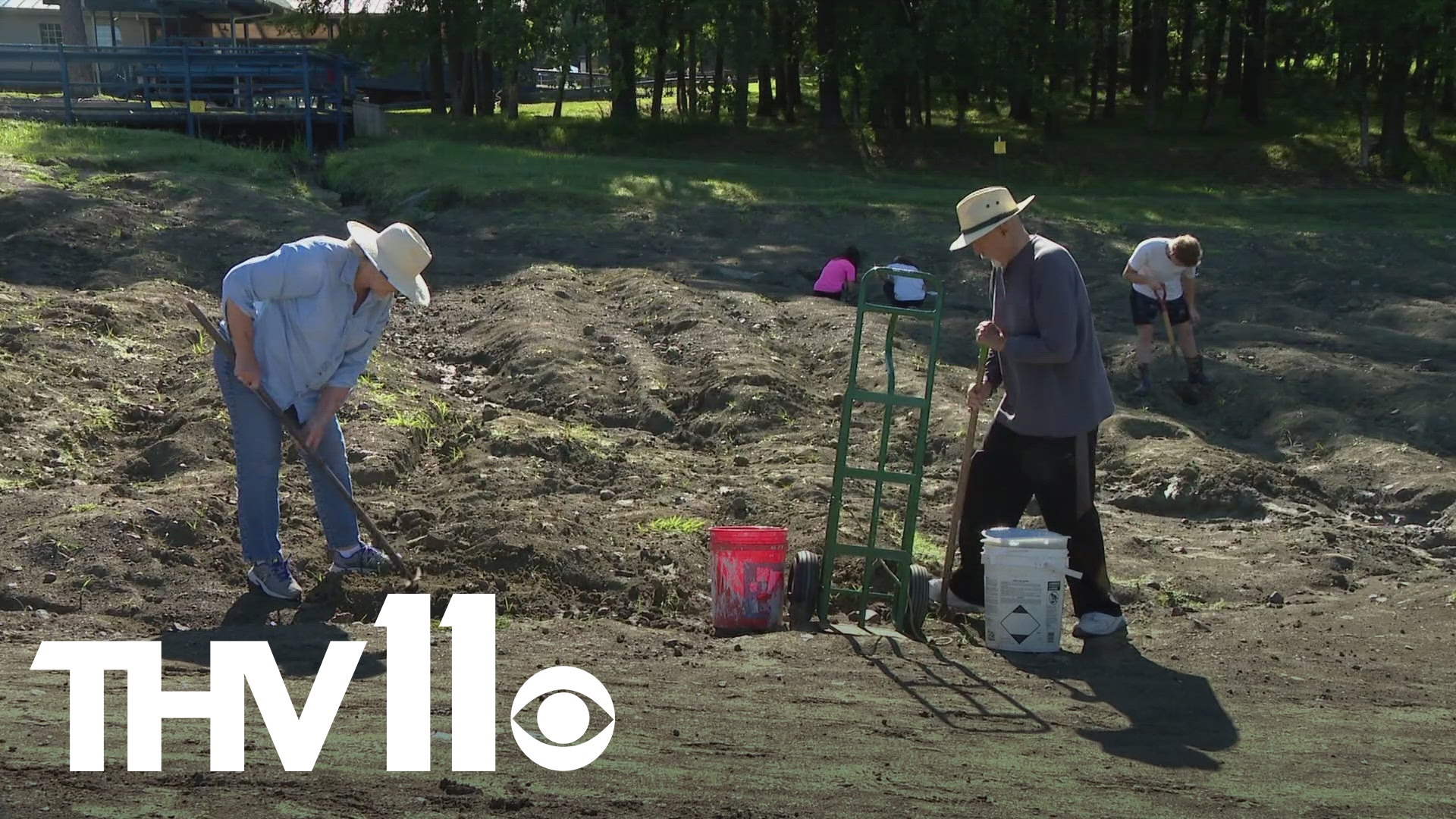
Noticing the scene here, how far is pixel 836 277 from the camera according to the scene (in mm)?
17422

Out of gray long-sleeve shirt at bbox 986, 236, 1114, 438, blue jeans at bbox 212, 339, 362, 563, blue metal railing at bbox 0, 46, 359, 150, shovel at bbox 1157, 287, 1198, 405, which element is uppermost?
blue metal railing at bbox 0, 46, 359, 150

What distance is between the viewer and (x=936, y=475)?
10.9m

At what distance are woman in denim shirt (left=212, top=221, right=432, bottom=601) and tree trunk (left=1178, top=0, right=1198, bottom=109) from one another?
3969 cm

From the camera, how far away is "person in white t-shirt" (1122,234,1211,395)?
13375 millimetres

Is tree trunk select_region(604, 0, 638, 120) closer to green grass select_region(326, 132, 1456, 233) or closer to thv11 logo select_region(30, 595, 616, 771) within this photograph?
green grass select_region(326, 132, 1456, 233)

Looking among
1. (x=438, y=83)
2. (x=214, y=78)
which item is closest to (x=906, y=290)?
(x=214, y=78)

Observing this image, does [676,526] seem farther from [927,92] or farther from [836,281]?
[927,92]

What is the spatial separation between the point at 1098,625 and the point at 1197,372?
736 centimetres

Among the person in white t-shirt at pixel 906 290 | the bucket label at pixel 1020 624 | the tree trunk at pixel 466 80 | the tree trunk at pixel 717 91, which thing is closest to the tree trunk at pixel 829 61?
the tree trunk at pixel 717 91

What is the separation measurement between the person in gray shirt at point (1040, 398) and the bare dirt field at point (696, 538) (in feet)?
1.68

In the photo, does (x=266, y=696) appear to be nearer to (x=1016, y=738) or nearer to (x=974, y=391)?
(x=1016, y=738)

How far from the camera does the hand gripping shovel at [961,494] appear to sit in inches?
287

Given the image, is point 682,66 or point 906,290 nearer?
point 906,290

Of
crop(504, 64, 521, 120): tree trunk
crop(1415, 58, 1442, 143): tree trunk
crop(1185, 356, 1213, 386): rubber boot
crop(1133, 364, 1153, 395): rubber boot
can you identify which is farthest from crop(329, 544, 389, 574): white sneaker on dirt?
crop(1415, 58, 1442, 143): tree trunk
